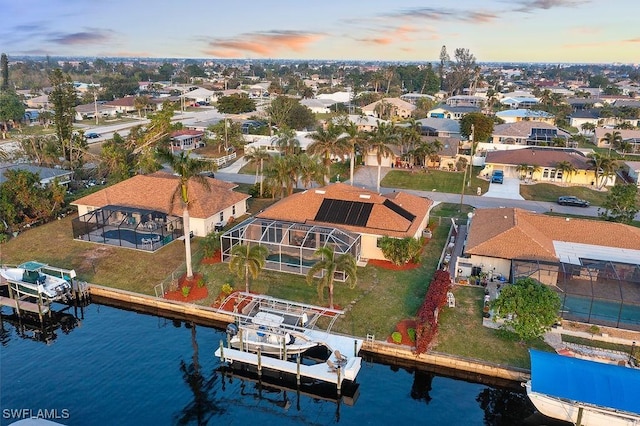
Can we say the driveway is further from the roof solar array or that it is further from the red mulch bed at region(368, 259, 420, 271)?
the red mulch bed at region(368, 259, 420, 271)

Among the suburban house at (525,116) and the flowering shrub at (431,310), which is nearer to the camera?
the flowering shrub at (431,310)

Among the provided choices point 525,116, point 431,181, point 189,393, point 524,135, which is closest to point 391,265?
point 189,393

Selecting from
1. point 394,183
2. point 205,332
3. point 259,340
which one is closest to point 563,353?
point 259,340

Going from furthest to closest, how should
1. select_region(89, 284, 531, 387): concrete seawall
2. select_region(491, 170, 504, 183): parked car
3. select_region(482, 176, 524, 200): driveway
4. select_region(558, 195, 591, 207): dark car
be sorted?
1. select_region(491, 170, 504, 183): parked car
2. select_region(482, 176, 524, 200): driveway
3. select_region(558, 195, 591, 207): dark car
4. select_region(89, 284, 531, 387): concrete seawall

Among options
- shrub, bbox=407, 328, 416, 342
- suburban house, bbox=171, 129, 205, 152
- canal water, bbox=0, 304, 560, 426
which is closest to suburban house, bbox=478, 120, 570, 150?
suburban house, bbox=171, 129, 205, 152

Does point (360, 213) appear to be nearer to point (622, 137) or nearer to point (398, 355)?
point (398, 355)

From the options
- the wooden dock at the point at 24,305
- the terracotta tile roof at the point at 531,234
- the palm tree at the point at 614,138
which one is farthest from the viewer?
the palm tree at the point at 614,138

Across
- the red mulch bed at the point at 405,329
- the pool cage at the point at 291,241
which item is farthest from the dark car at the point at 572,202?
the red mulch bed at the point at 405,329

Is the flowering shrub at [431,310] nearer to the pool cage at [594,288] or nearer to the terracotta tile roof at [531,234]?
the terracotta tile roof at [531,234]
